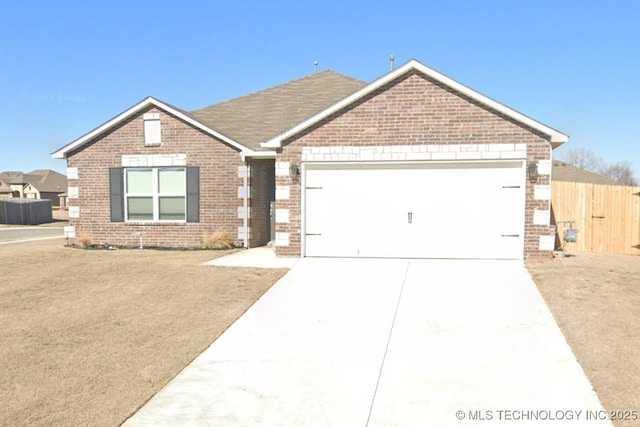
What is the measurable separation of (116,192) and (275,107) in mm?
6592

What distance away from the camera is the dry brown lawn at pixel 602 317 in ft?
15.2

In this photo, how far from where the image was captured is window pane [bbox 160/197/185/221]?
1460 cm

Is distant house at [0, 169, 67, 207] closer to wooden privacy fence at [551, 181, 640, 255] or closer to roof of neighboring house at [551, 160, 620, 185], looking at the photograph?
roof of neighboring house at [551, 160, 620, 185]

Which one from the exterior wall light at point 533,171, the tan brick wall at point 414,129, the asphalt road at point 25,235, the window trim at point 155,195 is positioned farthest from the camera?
the asphalt road at point 25,235

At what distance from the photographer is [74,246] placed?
15.1m

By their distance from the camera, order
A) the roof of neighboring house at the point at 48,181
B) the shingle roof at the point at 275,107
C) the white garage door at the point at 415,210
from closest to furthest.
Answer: the white garage door at the point at 415,210
the shingle roof at the point at 275,107
the roof of neighboring house at the point at 48,181

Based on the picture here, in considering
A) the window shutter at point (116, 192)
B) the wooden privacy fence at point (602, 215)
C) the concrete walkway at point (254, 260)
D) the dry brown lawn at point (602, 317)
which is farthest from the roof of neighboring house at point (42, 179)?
the dry brown lawn at point (602, 317)

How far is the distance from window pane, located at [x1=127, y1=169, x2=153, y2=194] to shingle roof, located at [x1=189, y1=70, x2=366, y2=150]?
8.46 feet

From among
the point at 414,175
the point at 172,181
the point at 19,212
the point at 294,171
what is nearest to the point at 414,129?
the point at 414,175

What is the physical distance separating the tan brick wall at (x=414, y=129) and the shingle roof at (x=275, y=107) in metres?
3.98

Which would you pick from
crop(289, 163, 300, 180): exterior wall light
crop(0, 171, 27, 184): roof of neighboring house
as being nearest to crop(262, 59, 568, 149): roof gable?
crop(289, 163, 300, 180): exterior wall light

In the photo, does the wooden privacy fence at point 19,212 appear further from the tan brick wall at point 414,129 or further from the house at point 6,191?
the tan brick wall at point 414,129

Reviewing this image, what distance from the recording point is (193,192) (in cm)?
1443

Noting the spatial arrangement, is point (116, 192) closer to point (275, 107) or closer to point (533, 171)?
point (275, 107)
